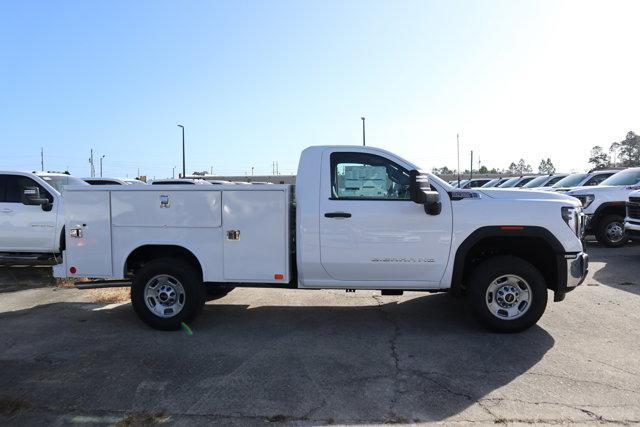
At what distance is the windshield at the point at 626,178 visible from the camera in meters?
12.7

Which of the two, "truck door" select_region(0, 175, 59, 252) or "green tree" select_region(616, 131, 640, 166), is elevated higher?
"green tree" select_region(616, 131, 640, 166)

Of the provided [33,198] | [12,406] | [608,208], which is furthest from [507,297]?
[608,208]

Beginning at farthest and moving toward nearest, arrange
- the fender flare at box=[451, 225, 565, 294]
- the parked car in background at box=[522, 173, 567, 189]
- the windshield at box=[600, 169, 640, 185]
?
the parked car in background at box=[522, 173, 567, 189], the windshield at box=[600, 169, 640, 185], the fender flare at box=[451, 225, 565, 294]

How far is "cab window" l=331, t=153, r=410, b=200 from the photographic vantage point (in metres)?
5.68

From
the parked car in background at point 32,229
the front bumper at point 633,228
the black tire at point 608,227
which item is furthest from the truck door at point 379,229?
the black tire at point 608,227

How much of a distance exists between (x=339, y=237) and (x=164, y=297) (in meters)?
2.23

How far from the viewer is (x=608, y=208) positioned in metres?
12.4

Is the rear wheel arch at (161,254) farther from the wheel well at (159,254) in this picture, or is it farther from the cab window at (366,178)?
the cab window at (366,178)

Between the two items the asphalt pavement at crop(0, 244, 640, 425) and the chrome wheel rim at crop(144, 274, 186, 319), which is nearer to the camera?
the asphalt pavement at crop(0, 244, 640, 425)

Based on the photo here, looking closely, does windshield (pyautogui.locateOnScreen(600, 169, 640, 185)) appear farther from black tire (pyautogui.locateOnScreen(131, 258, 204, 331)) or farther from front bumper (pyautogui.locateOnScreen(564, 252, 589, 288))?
black tire (pyautogui.locateOnScreen(131, 258, 204, 331))

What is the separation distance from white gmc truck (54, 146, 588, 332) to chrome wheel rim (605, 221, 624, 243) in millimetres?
7853

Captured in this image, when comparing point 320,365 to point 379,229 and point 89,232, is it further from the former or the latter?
point 89,232

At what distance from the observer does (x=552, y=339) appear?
18.2 ft

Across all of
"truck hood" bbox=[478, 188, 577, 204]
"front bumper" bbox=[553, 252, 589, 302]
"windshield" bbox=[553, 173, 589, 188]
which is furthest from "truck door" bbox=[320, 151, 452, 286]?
"windshield" bbox=[553, 173, 589, 188]
